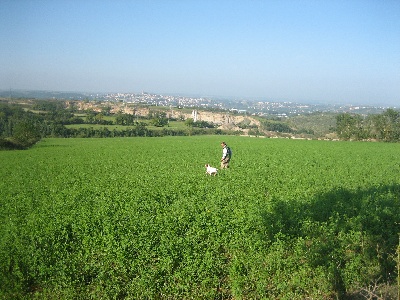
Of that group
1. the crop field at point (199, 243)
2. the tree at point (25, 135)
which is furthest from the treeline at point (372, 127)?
the tree at point (25, 135)

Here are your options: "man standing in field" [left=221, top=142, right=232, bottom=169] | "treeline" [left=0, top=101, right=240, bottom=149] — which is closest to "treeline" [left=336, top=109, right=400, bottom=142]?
Result: "treeline" [left=0, top=101, right=240, bottom=149]

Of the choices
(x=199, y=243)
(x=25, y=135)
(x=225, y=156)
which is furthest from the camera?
(x=25, y=135)

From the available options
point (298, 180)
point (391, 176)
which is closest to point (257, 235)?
point (298, 180)

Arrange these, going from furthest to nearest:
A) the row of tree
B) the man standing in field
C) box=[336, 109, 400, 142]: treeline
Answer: box=[336, 109, 400, 142]: treeline
the row of tree
the man standing in field

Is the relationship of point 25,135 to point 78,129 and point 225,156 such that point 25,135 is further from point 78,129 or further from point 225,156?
point 225,156

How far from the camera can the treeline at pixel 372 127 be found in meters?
59.9

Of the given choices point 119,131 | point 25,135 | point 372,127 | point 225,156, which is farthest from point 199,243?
point 119,131

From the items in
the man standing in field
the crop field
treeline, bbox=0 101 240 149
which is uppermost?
the man standing in field

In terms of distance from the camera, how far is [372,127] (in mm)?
61875

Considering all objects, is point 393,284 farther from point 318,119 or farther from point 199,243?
point 318,119

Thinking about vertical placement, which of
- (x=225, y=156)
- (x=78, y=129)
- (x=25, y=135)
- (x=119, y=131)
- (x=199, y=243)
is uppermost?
(x=225, y=156)

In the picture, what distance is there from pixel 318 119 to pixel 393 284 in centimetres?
12318

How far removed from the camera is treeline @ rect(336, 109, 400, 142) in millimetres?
59938

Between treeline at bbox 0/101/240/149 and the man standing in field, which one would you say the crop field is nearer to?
the man standing in field
